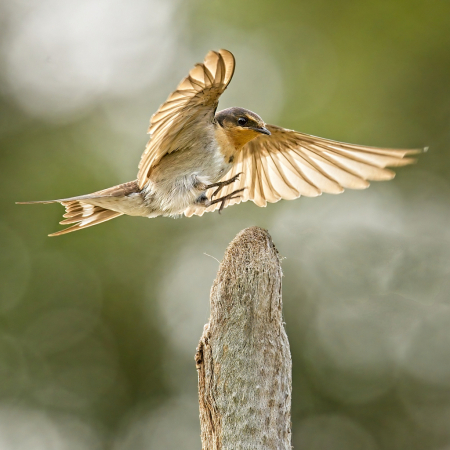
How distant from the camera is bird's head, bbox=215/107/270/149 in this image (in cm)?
440

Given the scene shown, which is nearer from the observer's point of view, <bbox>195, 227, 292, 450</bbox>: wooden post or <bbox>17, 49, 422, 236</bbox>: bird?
<bbox>195, 227, 292, 450</bbox>: wooden post

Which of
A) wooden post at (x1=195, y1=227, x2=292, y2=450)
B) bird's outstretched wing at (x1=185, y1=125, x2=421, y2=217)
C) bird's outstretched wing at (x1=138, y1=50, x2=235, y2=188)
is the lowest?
wooden post at (x1=195, y1=227, x2=292, y2=450)

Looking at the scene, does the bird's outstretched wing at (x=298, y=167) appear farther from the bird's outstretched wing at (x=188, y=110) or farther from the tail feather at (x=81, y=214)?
the tail feather at (x=81, y=214)

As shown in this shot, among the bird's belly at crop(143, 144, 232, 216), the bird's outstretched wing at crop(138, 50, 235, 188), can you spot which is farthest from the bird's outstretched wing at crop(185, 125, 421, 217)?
the bird's outstretched wing at crop(138, 50, 235, 188)

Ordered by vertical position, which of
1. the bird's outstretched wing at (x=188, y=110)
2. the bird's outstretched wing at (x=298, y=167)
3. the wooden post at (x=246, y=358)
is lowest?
the wooden post at (x=246, y=358)

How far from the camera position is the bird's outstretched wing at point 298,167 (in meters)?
4.30

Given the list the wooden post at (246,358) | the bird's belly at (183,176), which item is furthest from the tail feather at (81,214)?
the wooden post at (246,358)

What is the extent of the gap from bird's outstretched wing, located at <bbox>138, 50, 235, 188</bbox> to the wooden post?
3.44ft

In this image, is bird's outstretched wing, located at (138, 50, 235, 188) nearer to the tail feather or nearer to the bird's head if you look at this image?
the bird's head

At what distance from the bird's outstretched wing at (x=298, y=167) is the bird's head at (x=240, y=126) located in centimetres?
25

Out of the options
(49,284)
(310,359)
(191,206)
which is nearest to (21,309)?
(49,284)

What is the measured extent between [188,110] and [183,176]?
55cm

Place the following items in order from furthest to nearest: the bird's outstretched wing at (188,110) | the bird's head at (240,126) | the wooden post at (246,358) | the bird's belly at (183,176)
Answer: the bird's head at (240,126)
the bird's belly at (183,176)
the bird's outstretched wing at (188,110)
the wooden post at (246,358)

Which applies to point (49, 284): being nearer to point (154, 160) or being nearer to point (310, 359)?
point (310, 359)
